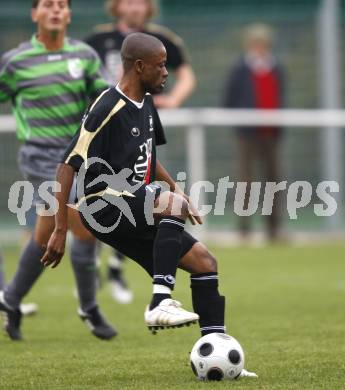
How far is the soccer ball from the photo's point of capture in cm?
561

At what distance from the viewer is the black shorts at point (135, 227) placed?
18.8 ft

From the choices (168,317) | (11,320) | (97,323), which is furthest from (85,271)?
(168,317)

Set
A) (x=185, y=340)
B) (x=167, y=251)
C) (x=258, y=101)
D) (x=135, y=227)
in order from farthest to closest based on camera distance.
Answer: (x=258, y=101) → (x=185, y=340) → (x=135, y=227) → (x=167, y=251)

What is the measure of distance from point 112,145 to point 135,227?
1.36ft

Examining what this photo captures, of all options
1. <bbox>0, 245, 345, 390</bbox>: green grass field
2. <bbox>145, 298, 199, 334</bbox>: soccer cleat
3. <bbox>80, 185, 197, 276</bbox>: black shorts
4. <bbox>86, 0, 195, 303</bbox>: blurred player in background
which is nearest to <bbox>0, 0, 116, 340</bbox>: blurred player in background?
<bbox>0, 245, 345, 390</bbox>: green grass field

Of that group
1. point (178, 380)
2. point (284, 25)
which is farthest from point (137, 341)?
point (284, 25)

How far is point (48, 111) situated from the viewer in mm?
7531

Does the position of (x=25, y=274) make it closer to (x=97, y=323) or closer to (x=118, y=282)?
(x=97, y=323)

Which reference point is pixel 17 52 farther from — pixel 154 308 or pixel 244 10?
pixel 244 10

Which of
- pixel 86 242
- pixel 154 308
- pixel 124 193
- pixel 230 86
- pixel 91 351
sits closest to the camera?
pixel 154 308

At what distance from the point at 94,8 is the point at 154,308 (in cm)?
1017

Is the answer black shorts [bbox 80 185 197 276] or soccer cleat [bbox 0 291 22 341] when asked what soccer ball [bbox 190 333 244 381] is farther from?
soccer cleat [bbox 0 291 22 341]

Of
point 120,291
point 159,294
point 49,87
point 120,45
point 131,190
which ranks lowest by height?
point 120,291

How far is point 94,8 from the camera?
15.1m
